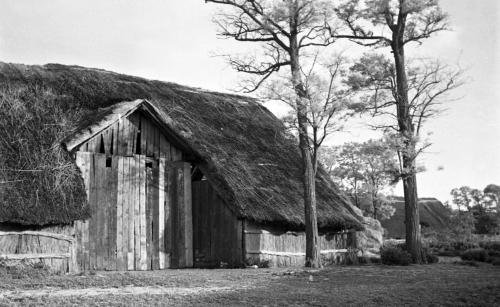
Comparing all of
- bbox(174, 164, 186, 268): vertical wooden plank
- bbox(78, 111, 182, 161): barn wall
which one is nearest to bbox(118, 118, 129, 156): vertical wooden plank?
bbox(78, 111, 182, 161): barn wall

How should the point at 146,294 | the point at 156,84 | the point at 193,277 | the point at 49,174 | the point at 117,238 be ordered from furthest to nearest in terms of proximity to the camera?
the point at 156,84 → the point at 117,238 → the point at 49,174 → the point at 193,277 → the point at 146,294

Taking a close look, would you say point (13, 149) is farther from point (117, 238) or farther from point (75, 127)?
point (117, 238)

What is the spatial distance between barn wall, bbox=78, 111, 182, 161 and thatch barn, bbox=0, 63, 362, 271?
0.11 feet

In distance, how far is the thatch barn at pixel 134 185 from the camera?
623 inches

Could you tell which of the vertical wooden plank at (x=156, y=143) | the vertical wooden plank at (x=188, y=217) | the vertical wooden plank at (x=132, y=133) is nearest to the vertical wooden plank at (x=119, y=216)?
the vertical wooden plank at (x=132, y=133)

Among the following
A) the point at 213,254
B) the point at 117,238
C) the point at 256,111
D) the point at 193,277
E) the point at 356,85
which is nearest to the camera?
the point at 193,277

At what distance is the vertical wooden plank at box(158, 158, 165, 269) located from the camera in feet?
61.8

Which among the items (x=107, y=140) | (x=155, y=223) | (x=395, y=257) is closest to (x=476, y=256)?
(x=395, y=257)

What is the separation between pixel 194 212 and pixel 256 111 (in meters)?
8.22

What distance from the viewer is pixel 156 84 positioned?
24062mm

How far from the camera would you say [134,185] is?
18.5m

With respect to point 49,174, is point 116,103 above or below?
above

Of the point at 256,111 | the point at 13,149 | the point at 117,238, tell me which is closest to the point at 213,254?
the point at 117,238

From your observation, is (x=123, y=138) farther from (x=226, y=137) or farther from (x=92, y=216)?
(x=226, y=137)
